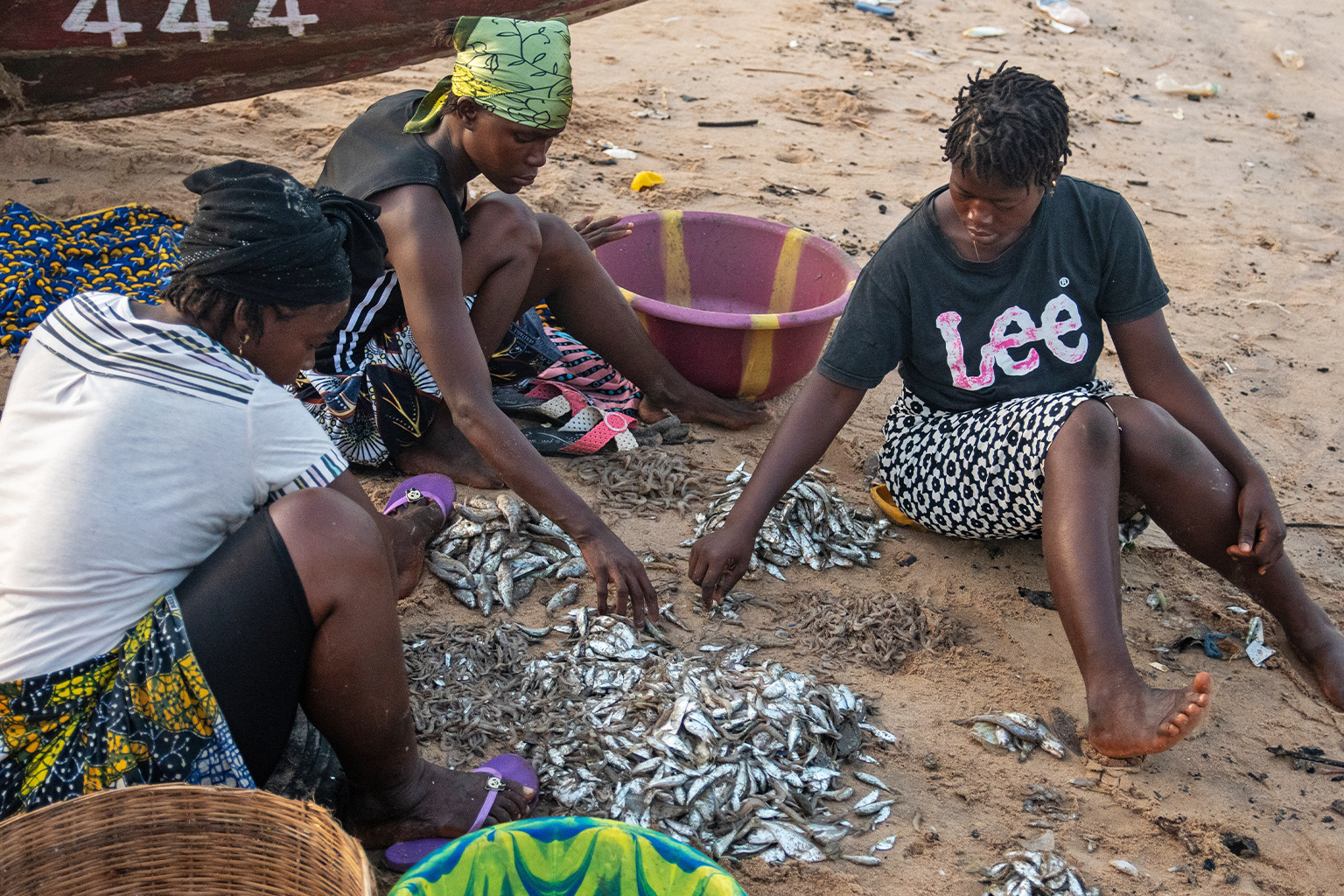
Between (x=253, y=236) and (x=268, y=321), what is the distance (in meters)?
0.15

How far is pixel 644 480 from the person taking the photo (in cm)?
345

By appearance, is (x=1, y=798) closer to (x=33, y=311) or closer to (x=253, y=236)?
(x=253, y=236)

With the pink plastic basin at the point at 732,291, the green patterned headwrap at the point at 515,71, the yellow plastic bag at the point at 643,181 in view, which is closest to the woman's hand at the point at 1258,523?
the pink plastic basin at the point at 732,291

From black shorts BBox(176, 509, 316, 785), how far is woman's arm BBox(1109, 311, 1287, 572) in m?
2.09

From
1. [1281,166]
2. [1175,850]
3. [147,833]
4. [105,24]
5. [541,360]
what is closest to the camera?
[147,833]

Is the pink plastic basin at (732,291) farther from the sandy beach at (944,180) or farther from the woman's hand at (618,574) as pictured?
the woman's hand at (618,574)

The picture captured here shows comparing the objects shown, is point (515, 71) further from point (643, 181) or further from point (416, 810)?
point (643, 181)

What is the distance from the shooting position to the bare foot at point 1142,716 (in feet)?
7.39

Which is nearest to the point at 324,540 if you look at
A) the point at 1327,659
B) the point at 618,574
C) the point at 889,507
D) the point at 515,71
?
the point at 618,574

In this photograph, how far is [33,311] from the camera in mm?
3873

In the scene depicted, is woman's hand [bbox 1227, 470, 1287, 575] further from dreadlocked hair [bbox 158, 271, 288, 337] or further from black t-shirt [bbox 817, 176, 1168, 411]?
dreadlocked hair [bbox 158, 271, 288, 337]

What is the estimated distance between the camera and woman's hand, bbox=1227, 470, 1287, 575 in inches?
102

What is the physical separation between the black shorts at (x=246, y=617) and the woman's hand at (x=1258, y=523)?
2144mm

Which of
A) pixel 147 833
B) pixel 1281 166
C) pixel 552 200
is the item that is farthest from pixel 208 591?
pixel 1281 166
